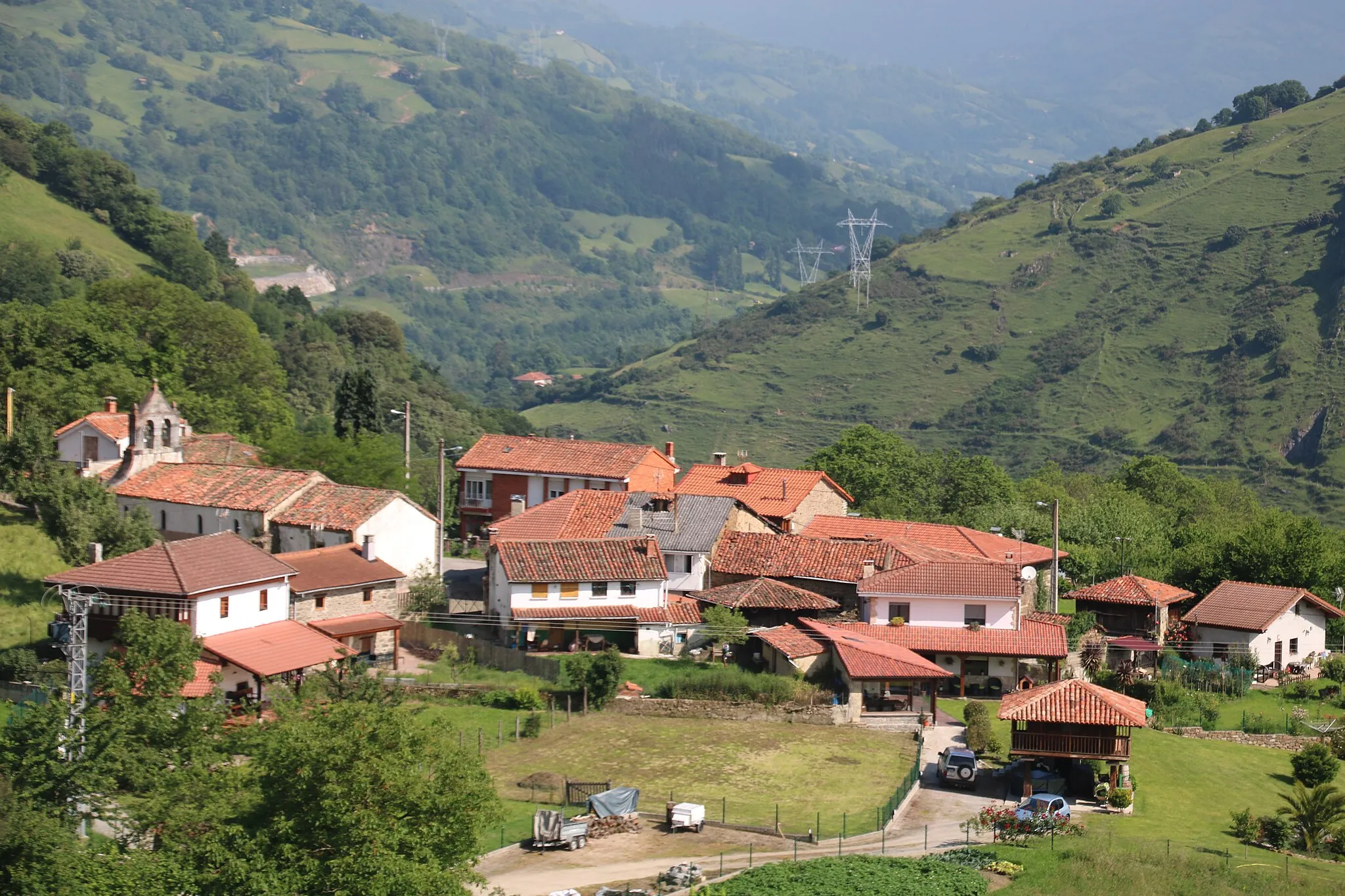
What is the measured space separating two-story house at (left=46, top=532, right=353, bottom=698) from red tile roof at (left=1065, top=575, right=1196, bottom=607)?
107ft

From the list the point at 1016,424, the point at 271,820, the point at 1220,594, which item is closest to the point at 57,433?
the point at 271,820

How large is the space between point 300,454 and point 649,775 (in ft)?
114

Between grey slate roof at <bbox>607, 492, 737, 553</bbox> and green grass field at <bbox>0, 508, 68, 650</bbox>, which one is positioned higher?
grey slate roof at <bbox>607, 492, 737, 553</bbox>

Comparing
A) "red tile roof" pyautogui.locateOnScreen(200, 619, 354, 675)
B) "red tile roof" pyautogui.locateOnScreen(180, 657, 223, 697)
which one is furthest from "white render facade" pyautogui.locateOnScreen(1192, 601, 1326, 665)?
"red tile roof" pyautogui.locateOnScreen(180, 657, 223, 697)

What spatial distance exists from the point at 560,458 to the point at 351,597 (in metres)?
25.2

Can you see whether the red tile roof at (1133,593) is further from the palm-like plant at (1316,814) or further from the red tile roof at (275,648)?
the red tile roof at (275,648)

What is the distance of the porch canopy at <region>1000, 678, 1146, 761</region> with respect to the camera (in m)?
45.8

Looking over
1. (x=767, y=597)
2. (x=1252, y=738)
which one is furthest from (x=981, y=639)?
(x=1252, y=738)

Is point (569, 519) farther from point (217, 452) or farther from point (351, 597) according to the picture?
point (217, 452)

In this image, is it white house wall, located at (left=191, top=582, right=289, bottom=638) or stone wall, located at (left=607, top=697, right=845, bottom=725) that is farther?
stone wall, located at (left=607, top=697, right=845, bottom=725)

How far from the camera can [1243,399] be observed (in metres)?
164

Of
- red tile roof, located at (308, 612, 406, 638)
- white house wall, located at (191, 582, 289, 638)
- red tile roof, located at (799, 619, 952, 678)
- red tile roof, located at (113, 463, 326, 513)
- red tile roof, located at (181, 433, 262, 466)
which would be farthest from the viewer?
red tile roof, located at (181, 433, 262, 466)

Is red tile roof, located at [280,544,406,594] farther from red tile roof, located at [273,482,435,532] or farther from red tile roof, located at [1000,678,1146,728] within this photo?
red tile roof, located at [1000,678,1146,728]

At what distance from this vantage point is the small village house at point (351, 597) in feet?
186
